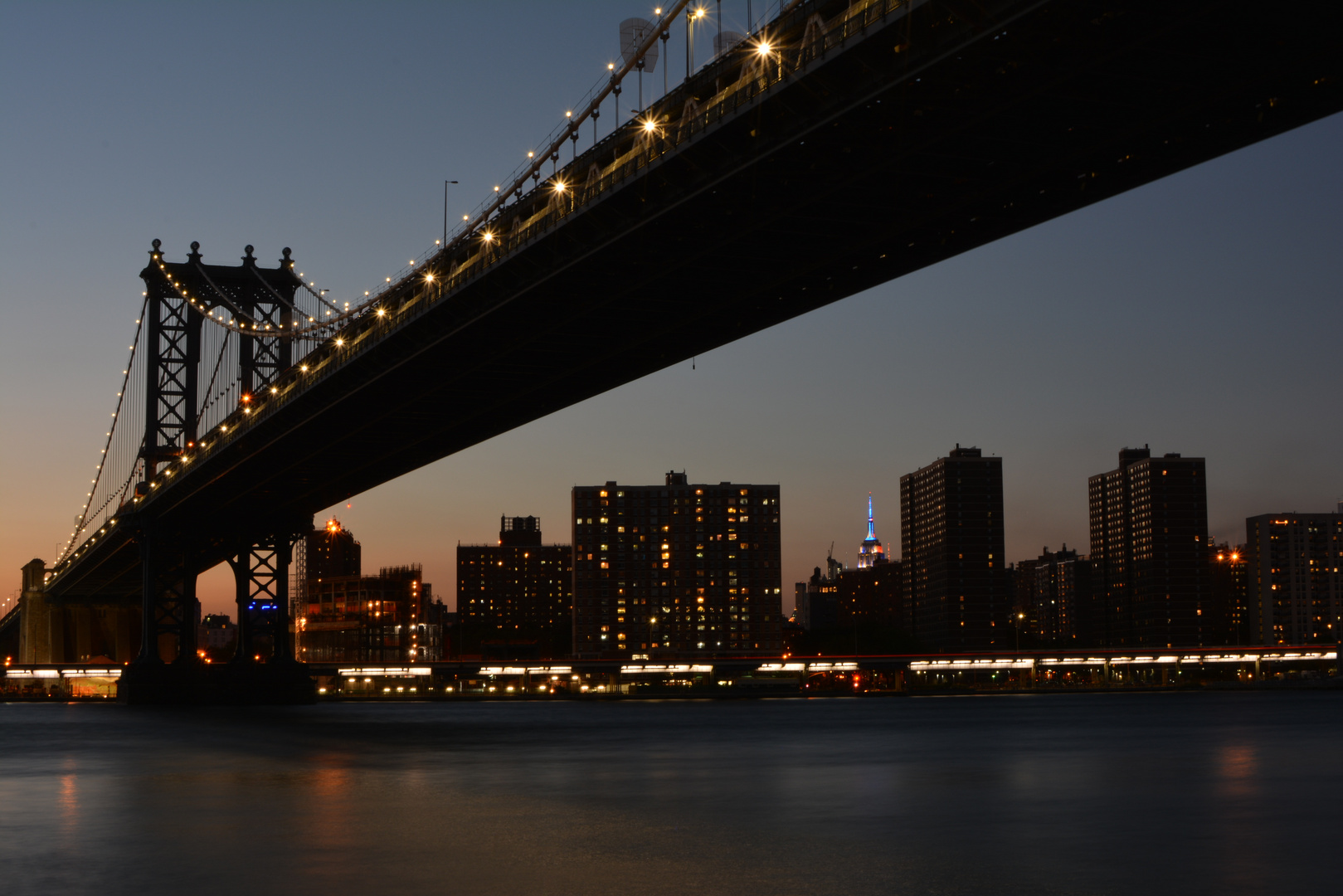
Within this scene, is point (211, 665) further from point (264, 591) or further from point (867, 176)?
point (867, 176)

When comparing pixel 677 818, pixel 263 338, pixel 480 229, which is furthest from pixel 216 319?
pixel 677 818

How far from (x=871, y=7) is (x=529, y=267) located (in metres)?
16.1

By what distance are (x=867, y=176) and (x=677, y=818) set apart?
15106 mm

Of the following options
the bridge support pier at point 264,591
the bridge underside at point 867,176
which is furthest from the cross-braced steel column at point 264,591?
the bridge underside at point 867,176

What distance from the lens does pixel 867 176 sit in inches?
1136

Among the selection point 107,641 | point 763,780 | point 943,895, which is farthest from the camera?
point 107,641

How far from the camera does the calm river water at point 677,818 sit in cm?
1257

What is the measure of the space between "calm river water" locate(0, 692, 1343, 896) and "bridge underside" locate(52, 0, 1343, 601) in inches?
429

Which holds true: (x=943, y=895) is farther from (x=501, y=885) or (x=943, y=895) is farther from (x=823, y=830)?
(x=823, y=830)

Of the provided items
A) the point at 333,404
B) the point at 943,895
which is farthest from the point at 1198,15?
the point at 333,404

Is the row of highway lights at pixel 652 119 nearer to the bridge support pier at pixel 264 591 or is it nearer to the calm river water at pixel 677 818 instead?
the calm river water at pixel 677 818

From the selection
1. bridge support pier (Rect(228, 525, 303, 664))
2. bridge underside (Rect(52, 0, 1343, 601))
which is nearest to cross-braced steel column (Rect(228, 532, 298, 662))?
bridge support pier (Rect(228, 525, 303, 664))

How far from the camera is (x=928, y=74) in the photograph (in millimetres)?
23922

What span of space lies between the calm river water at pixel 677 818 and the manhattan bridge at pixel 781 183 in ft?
35.8
